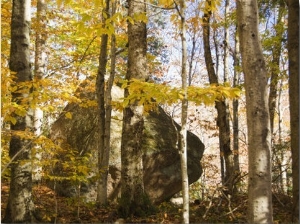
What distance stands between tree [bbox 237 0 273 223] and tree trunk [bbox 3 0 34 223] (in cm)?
313

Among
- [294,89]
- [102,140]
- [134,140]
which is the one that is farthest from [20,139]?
[294,89]

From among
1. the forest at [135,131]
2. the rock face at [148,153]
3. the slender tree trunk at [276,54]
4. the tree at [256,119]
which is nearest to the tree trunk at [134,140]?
the forest at [135,131]

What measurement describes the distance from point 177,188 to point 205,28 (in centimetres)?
464

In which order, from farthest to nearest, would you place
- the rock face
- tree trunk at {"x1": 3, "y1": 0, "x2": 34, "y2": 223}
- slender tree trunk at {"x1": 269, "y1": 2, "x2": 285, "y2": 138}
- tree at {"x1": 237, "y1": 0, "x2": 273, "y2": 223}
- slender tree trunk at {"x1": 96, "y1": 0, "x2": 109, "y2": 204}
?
1. slender tree trunk at {"x1": 269, "y1": 2, "x2": 285, "y2": 138}
2. the rock face
3. slender tree trunk at {"x1": 96, "y1": 0, "x2": 109, "y2": 204}
4. tree trunk at {"x1": 3, "y1": 0, "x2": 34, "y2": 223}
5. tree at {"x1": 237, "y1": 0, "x2": 273, "y2": 223}

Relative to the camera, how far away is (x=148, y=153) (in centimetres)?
805

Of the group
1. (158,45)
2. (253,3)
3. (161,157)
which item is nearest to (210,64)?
(161,157)

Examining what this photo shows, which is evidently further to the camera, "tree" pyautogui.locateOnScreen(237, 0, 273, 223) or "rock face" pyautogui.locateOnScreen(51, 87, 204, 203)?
"rock face" pyautogui.locateOnScreen(51, 87, 204, 203)

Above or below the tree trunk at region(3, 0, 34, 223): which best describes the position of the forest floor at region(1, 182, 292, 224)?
below

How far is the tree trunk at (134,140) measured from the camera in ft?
17.4

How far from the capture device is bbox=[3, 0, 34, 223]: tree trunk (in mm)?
4703

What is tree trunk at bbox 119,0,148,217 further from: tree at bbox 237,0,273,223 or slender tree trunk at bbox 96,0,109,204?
tree at bbox 237,0,273,223

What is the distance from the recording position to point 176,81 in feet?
75.3

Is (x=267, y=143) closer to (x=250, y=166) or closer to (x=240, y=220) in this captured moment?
(x=250, y=166)

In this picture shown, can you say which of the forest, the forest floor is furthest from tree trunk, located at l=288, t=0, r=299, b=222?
the forest floor
